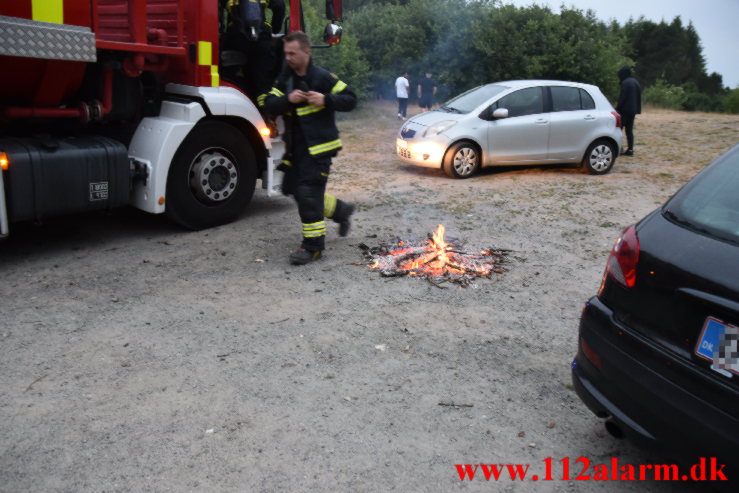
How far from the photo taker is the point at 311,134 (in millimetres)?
5680

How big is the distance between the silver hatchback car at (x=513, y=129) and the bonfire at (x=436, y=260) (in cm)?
426

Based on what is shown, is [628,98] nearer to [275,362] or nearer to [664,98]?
[275,362]

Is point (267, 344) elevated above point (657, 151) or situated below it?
below

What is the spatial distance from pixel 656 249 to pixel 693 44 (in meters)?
60.6

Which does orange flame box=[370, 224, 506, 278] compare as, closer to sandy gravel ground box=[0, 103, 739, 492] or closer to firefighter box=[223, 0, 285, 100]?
sandy gravel ground box=[0, 103, 739, 492]

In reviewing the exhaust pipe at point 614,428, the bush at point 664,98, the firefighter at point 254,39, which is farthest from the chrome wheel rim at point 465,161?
the bush at point 664,98

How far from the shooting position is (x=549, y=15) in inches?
877

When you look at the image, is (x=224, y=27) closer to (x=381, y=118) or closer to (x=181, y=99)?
(x=181, y=99)

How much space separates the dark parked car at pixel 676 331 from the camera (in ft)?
7.61

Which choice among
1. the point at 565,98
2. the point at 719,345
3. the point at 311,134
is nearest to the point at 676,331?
the point at 719,345

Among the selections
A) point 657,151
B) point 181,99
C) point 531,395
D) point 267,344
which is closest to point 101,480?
point 267,344

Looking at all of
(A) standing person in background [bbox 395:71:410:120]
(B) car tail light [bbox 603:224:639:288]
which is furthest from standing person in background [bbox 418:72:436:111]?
(B) car tail light [bbox 603:224:639:288]

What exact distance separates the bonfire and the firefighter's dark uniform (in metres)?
0.67

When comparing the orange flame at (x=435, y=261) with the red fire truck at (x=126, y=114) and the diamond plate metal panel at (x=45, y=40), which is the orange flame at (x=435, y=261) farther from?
the diamond plate metal panel at (x=45, y=40)
